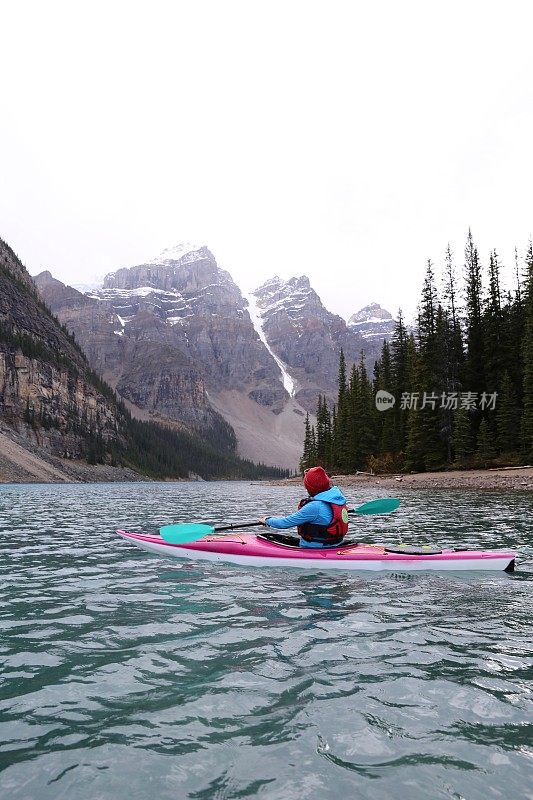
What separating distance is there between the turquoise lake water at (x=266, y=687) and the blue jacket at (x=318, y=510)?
1228 mm

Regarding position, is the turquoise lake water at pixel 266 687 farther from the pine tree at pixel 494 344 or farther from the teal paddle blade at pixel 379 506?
the pine tree at pixel 494 344

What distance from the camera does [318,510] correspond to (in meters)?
12.3

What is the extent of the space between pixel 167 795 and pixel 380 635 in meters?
4.35

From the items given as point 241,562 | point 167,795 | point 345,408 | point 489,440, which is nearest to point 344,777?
point 167,795

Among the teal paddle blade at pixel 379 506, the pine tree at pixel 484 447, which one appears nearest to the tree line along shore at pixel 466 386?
the pine tree at pixel 484 447

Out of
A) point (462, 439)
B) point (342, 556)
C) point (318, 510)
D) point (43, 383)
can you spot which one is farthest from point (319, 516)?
point (43, 383)

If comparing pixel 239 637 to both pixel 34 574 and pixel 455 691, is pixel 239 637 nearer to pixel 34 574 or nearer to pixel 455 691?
pixel 455 691

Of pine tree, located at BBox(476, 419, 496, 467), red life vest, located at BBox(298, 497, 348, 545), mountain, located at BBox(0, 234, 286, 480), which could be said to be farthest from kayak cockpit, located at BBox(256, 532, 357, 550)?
mountain, located at BBox(0, 234, 286, 480)

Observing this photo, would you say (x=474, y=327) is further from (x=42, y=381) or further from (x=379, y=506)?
(x=42, y=381)

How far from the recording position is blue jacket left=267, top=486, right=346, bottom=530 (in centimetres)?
1218

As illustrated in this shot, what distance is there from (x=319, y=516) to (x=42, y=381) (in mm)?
131335

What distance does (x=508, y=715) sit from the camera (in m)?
5.18

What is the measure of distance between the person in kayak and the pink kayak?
0.31 meters

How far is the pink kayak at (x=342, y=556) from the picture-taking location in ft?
38.8
